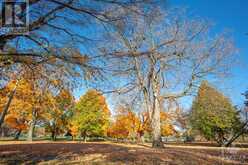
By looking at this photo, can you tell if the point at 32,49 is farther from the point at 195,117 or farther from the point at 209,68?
the point at 195,117

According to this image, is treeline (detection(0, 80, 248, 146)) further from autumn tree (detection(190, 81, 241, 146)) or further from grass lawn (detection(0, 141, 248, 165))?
grass lawn (detection(0, 141, 248, 165))

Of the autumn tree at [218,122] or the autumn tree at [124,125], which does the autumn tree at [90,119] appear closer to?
the autumn tree at [124,125]

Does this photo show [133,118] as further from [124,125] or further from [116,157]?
[116,157]

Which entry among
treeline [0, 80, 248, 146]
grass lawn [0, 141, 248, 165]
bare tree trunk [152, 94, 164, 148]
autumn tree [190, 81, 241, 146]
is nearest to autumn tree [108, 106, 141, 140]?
treeline [0, 80, 248, 146]

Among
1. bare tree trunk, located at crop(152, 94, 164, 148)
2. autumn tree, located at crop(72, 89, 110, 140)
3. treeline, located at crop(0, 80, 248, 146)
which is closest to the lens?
bare tree trunk, located at crop(152, 94, 164, 148)

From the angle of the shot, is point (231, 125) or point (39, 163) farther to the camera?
point (231, 125)

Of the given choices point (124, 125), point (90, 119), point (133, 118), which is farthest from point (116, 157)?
point (124, 125)

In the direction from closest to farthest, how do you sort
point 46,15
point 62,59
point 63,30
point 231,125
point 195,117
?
point 62,59 → point 46,15 → point 63,30 → point 231,125 → point 195,117

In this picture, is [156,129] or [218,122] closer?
[156,129]

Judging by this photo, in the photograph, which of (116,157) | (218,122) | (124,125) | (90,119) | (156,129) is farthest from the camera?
(124,125)

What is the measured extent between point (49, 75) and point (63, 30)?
3.93 ft

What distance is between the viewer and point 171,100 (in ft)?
64.1

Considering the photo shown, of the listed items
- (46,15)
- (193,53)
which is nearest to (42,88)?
(46,15)

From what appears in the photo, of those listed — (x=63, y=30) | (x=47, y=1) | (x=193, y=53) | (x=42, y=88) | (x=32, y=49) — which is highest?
(x=193, y=53)
